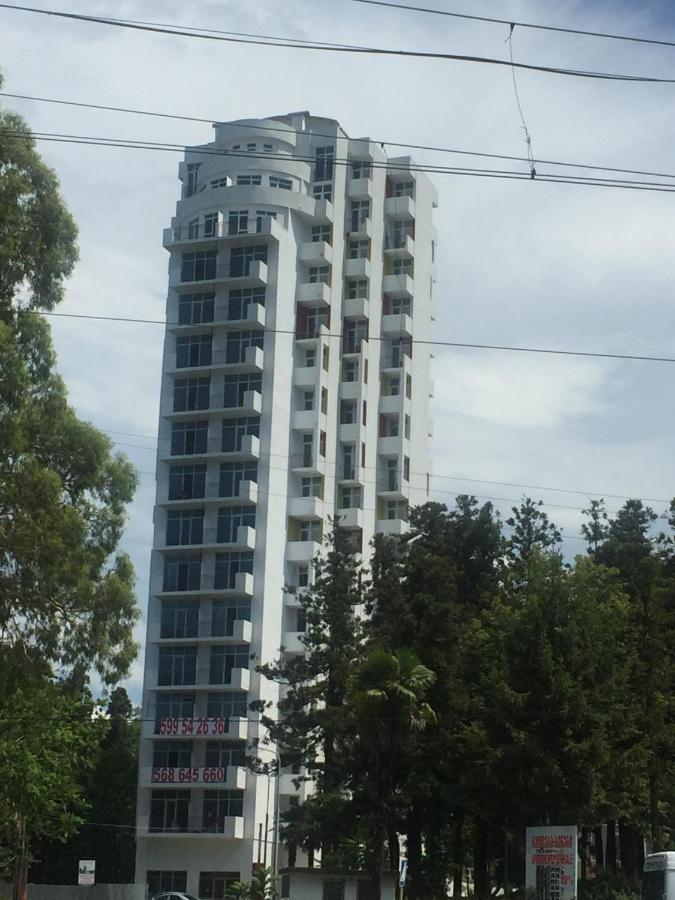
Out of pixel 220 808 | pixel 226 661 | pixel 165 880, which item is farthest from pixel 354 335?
pixel 165 880

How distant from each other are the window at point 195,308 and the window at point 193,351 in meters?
1.06

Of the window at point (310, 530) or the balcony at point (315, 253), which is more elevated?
the balcony at point (315, 253)

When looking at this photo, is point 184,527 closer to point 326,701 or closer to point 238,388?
point 238,388

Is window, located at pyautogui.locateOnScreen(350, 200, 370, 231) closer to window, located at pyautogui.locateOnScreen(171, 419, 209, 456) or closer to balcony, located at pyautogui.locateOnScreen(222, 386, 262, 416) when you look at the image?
balcony, located at pyautogui.locateOnScreen(222, 386, 262, 416)

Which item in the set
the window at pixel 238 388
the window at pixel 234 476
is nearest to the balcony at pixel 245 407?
the window at pixel 238 388

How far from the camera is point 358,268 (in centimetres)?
9844

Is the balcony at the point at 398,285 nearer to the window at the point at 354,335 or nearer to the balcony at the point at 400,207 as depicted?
the window at the point at 354,335

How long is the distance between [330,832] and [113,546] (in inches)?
1360

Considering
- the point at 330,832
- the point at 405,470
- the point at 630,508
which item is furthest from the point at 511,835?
the point at 405,470

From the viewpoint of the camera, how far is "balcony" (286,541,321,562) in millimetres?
91000

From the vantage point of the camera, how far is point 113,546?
31.3m

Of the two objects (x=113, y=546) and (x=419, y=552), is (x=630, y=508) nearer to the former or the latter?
(x=419, y=552)

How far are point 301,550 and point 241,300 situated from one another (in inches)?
657

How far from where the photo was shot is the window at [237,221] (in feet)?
307
